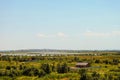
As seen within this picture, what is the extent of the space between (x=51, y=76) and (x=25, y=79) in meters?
7.18

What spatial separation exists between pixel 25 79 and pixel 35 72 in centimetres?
778

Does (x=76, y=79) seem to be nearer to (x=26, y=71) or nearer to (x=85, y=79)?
(x=85, y=79)

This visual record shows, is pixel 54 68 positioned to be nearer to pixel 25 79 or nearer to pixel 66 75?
pixel 66 75

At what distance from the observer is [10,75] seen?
73.3 m

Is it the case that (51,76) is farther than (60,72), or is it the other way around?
(60,72)

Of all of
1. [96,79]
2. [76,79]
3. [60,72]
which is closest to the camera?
[96,79]

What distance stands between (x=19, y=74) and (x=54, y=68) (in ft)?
37.1

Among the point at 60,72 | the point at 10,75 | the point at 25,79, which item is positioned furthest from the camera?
the point at 60,72

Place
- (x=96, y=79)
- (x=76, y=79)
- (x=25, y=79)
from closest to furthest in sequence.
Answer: (x=96, y=79) → (x=76, y=79) → (x=25, y=79)

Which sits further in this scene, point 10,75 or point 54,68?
point 54,68

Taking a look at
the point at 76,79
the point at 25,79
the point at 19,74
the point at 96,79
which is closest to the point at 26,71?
the point at 19,74

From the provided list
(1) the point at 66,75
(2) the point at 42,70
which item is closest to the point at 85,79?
(1) the point at 66,75

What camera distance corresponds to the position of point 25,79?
67.2 meters

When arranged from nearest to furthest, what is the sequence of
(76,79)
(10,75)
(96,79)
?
(96,79) < (76,79) < (10,75)
